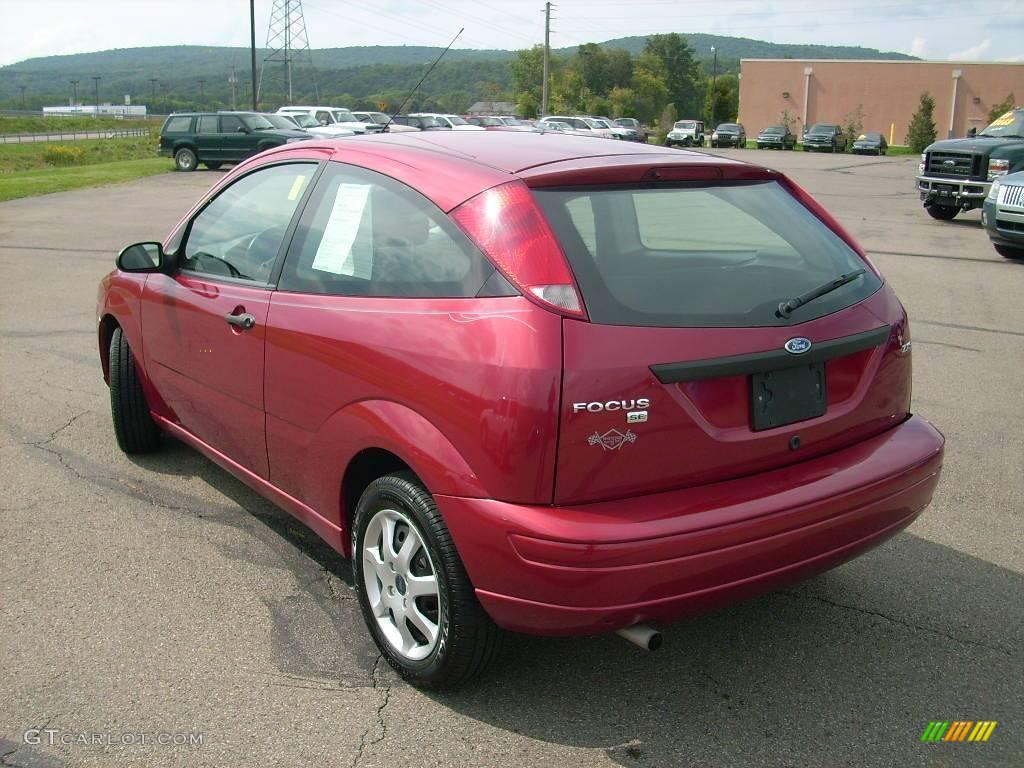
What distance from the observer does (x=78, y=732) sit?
2.93 metres

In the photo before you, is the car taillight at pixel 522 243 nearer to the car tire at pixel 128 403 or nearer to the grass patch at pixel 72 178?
the car tire at pixel 128 403

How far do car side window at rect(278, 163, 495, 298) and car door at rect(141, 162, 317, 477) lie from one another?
0.58 feet

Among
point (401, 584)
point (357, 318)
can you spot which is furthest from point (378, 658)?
point (357, 318)

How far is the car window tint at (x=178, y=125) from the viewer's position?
31.7 metres

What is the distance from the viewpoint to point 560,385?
263cm

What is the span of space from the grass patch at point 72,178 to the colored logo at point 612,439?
2166 cm

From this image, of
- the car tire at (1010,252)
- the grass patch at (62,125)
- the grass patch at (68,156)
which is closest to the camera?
the car tire at (1010,252)

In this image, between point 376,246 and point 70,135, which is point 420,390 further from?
point 70,135

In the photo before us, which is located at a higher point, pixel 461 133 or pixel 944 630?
pixel 461 133

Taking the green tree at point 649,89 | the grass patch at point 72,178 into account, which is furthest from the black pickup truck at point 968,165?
the green tree at point 649,89

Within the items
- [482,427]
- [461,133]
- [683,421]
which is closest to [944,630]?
[683,421]

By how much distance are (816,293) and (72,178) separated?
27.2m

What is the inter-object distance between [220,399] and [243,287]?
50 cm

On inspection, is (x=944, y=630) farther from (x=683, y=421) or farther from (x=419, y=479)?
(x=419, y=479)
